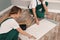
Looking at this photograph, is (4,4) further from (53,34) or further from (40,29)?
(53,34)

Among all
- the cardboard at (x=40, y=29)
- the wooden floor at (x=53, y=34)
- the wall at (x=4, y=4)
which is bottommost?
the wooden floor at (x=53, y=34)

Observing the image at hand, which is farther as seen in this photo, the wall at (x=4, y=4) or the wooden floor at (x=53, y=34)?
the wall at (x=4, y=4)

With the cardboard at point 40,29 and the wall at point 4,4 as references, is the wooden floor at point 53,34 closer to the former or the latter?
the cardboard at point 40,29

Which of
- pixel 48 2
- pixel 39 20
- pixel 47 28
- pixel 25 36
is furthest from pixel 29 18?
pixel 48 2

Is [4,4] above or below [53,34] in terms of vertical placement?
above

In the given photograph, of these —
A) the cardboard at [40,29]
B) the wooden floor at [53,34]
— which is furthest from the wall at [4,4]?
the wooden floor at [53,34]

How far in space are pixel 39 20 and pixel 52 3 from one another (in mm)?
593

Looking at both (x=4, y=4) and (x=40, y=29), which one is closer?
(x=40, y=29)

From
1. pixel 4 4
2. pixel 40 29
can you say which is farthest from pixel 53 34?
pixel 4 4

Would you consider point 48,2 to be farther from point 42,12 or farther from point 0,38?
point 0,38

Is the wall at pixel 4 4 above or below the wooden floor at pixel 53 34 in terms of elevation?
above

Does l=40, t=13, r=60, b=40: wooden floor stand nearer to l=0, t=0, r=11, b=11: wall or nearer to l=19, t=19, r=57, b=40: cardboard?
l=19, t=19, r=57, b=40: cardboard

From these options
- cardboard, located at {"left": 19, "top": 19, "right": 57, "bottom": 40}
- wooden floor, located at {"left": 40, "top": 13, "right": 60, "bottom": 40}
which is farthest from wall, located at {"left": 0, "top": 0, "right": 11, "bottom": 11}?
wooden floor, located at {"left": 40, "top": 13, "right": 60, "bottom": 40}

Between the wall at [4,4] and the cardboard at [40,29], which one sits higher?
the wall at [4,4]
